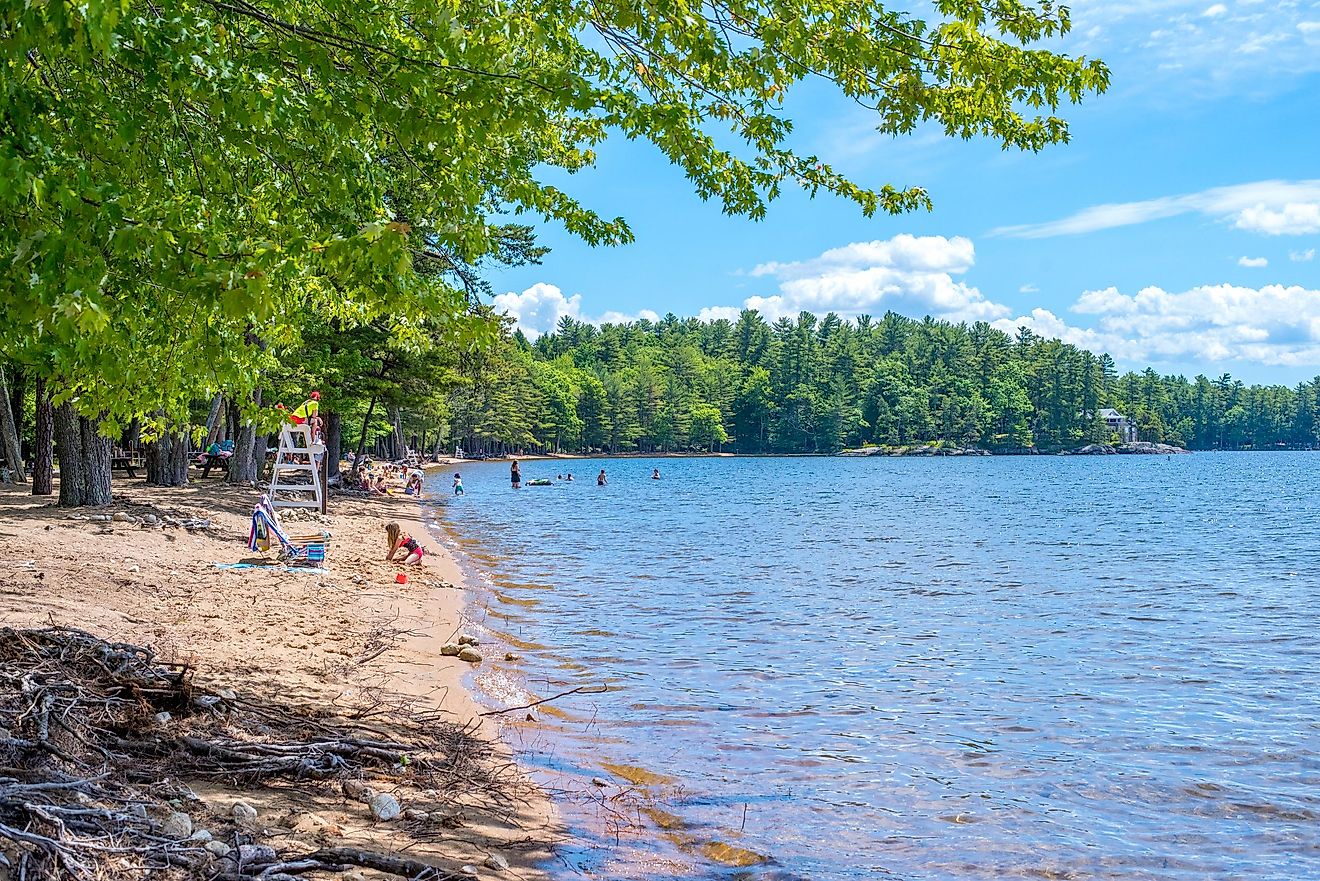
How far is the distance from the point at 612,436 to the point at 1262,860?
143605mm

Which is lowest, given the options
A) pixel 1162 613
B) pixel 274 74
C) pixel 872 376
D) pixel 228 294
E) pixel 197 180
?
pixel 1162 613

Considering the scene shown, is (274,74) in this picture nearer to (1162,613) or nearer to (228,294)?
(228,294)

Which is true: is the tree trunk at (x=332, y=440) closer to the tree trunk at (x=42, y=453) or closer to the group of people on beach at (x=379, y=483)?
the group of people on beach at (x=379, y=483)

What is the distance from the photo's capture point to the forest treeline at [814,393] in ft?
485

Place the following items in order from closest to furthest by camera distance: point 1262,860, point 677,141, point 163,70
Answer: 1. point 163,70
2. point 677,141
3. point 1262,860

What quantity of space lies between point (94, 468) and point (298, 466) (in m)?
9.25

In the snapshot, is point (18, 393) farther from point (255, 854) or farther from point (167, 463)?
point (255, 854)

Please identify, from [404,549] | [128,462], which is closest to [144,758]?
[404,549]

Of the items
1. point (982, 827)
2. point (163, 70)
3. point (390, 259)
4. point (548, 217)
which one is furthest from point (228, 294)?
point (982, 827)

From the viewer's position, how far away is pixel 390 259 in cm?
378

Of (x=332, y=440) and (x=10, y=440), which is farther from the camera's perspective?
(x=332, y=440)

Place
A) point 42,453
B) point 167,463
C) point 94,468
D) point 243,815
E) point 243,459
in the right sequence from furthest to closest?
point 243,459 < point 167,463 < point 42,453 < point 94,468 < point 243,815

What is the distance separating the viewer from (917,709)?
10500 millimetres

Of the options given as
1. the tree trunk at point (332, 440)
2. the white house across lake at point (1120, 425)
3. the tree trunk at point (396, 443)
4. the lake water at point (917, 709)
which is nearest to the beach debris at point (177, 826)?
the lake water at point (917, 709)
